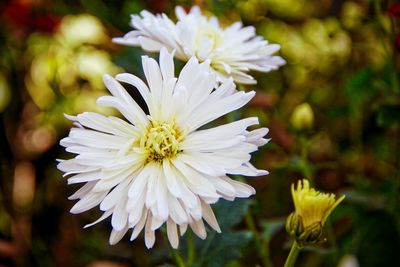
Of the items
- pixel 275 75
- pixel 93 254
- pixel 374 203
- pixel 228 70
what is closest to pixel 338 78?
pixel 275 75

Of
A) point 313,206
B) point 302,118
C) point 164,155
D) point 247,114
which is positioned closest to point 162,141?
point 164,155

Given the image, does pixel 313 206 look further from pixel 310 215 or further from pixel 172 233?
pixel 172 233

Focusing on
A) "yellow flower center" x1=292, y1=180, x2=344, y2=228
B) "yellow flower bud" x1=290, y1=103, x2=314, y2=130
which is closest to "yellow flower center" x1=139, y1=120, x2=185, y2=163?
"yellow flower center" x1=292, y1=180, x2=344, y2=228

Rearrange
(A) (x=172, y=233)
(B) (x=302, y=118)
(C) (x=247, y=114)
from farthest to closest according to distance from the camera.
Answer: (C) (x=247, y=114) < (B) (x=302, y=118) < (A) (x=172, y=233)

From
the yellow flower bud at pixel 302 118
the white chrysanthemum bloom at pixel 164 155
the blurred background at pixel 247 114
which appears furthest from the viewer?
the blurred background at pixel 247 114

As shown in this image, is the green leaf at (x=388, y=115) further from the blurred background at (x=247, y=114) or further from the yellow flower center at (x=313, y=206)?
the yellow flower center at (x=313, y=206)

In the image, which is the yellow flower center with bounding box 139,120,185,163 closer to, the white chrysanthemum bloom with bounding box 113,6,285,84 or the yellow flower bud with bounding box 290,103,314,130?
the white chrysanthemum bloom with bounding box 113,6,285,84

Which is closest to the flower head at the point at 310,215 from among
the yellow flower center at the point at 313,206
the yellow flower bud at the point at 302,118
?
the yellow flower center at the point at 313,206
